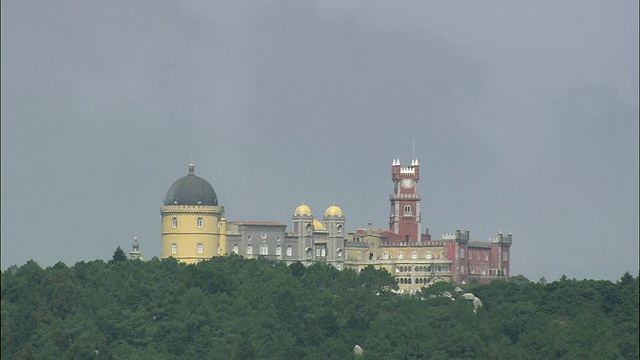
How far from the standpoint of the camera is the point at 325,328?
495 ft

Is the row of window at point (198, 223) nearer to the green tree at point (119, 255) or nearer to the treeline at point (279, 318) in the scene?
the green tree at point (119, 255)

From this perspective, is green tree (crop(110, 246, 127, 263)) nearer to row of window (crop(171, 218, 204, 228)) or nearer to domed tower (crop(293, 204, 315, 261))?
row of window (crop(171, 218, 204, 228))

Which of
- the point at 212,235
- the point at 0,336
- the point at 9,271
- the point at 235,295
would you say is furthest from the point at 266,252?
the point at 0,336

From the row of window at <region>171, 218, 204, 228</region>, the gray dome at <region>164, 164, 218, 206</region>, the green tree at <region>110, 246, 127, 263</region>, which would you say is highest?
the gray dome at <region>164, 164, 218, 206</region>

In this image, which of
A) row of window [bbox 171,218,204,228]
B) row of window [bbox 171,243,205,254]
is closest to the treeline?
row of window [bbox 171,243,205,254]

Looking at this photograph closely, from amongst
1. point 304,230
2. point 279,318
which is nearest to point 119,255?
point 304,230

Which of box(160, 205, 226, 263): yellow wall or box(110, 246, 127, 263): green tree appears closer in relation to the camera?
box(110, 246, 127, 263): green tree

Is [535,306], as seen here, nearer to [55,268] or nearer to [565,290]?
[565,290]

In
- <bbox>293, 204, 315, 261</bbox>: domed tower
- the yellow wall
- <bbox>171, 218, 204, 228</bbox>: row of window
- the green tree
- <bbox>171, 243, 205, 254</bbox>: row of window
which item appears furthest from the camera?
<bbox>293, 204, 315, 261</bbox>: domed tower

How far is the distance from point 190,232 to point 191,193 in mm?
3995

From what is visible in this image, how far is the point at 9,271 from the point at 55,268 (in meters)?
8.72

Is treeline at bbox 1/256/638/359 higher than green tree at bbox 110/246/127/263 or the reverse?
the reverse

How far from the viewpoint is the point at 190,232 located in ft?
624

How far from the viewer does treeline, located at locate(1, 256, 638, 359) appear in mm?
138875
